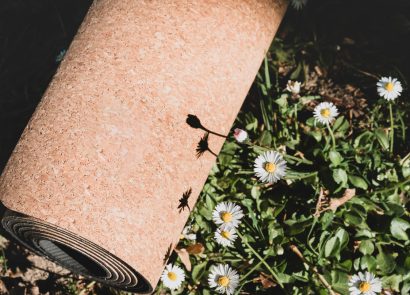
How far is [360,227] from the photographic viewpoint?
212 centimetres

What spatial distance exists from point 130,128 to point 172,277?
0.95 metres

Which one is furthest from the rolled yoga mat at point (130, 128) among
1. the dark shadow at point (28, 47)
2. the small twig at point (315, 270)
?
the dark shadow at point (28, 47)

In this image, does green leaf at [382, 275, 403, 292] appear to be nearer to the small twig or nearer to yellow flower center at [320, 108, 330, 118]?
the small twig

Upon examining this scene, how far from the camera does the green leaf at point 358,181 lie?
2.09 m

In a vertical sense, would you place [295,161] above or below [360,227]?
above

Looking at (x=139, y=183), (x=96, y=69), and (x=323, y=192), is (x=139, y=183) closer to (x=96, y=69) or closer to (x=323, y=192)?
(x=96, y=69)

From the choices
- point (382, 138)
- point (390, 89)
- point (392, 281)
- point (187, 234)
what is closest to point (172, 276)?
point (187, 234)

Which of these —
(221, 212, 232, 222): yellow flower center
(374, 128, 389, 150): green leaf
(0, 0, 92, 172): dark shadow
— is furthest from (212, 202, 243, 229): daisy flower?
(0, 0, 92, 172): dark shadow

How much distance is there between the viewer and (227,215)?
204 cm

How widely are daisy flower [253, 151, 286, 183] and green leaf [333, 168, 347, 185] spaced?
0.96ft

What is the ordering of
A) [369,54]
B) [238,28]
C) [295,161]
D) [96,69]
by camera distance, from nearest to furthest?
[96,69], [238,28], [295,161], [369,54]

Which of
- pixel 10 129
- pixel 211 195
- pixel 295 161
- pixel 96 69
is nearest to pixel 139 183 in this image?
pixel 96 69

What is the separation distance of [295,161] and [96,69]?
118cm

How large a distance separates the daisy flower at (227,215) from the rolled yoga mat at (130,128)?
27cm
